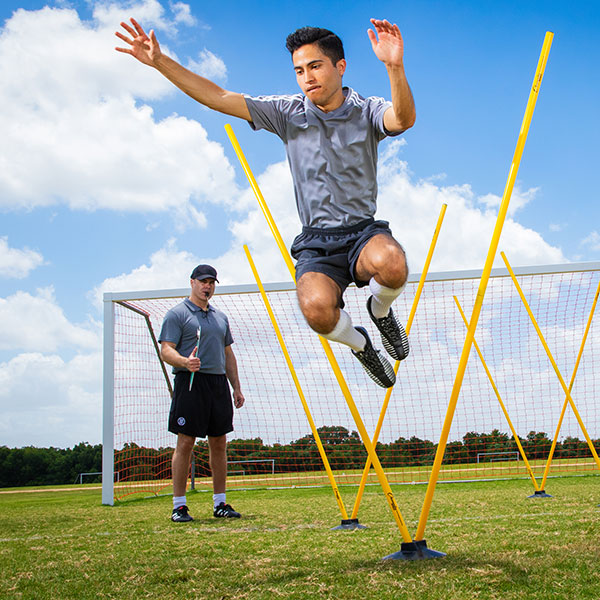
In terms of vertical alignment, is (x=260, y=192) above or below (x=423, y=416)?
above

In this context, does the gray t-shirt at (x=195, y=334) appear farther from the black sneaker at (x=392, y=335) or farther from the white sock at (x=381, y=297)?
the white sock at (x=381, y=297)

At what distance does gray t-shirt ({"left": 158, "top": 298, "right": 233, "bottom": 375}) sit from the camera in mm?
4445

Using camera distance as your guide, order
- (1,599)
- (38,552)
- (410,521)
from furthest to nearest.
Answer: (410,521) → (38,552) → (1,599)

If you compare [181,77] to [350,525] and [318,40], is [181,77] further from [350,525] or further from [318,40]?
[350,525]

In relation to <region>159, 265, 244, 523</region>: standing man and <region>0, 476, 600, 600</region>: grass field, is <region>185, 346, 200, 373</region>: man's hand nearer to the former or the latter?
<region>159, 265, 244, 523</region>: standing man

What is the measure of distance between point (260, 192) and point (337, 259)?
0.81 metres

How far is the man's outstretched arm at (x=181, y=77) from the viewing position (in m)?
2.62

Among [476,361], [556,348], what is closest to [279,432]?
[476,361]

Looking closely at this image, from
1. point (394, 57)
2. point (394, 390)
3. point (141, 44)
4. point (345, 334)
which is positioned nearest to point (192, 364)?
point (345, 334)

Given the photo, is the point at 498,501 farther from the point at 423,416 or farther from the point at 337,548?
the point at 423,416

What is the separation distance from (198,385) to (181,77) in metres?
2.33

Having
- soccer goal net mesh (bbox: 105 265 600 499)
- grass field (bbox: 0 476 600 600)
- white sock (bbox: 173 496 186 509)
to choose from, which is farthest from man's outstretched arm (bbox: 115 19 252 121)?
soccer goal net mesh (bbox: 105 265 600 499)

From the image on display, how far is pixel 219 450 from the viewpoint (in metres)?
4.42

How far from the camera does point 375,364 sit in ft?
9.17
